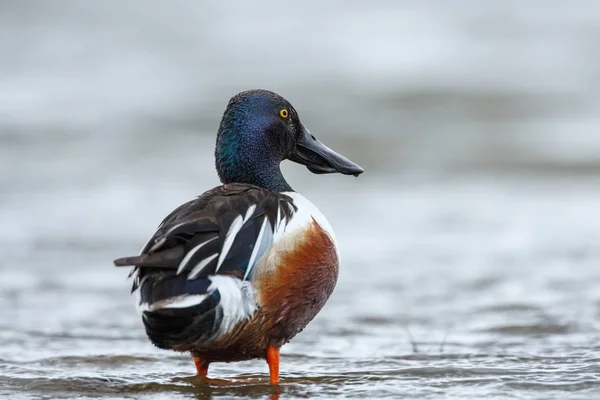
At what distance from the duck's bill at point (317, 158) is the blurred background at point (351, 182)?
106 centimetres

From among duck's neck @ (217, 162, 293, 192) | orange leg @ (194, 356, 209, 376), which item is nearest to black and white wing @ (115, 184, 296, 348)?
orange leg @ (194, 356, 209, 376)

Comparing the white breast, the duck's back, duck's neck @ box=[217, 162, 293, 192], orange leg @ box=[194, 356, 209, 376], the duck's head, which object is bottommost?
orange leg @ box=[194, 356, 209, 376]

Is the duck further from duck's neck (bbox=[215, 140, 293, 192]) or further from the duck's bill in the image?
the duck's bill

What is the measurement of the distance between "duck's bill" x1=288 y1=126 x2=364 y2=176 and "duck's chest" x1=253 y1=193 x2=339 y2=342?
0.81 m

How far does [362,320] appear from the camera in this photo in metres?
6.92

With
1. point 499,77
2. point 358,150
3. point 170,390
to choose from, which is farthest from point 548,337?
point 499,77

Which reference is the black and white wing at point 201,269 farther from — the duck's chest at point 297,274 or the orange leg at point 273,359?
the orange leg at point 273,359

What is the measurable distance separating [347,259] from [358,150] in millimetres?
5599

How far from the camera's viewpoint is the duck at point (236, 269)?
453 centimetres

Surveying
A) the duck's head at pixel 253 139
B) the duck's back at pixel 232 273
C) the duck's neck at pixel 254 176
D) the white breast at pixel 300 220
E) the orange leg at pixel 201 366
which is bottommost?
the orange leg at pixel 201 366

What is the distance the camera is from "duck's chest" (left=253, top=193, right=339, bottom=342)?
483 centimetres

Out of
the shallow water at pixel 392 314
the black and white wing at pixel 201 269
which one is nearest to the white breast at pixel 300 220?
the black and white wing at pixel 201 269

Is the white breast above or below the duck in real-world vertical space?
above

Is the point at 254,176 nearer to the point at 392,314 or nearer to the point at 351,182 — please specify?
the point at 392,314
